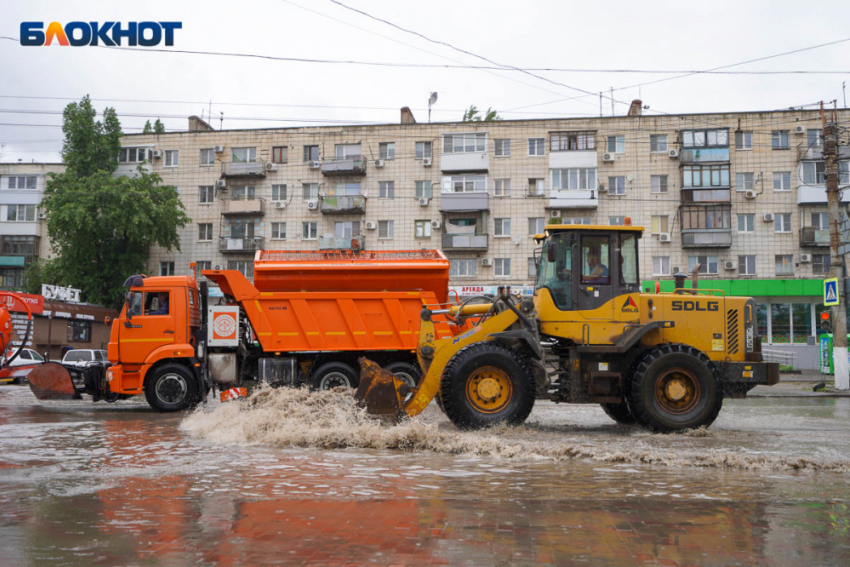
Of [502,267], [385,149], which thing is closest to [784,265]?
[502,267]

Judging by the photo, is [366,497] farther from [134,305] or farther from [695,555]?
[134,305]

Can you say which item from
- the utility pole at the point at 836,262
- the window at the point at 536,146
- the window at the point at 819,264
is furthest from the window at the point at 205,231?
the window at the point at 819,264

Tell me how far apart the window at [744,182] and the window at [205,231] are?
105 feet

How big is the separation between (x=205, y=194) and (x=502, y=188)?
18.7 meters

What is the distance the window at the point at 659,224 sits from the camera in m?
43.2

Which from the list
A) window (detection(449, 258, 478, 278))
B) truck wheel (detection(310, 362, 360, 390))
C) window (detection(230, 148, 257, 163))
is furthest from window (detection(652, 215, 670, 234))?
truck wheel (detection(310, 362, 360, 390))

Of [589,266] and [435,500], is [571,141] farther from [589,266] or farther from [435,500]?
[435,500]

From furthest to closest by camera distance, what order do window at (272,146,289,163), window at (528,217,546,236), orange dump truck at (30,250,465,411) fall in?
window at (272,146,289,163)
window at (528,217,546,236)
orange dump truck at (30,250,465,411)

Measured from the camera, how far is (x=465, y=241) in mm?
43594

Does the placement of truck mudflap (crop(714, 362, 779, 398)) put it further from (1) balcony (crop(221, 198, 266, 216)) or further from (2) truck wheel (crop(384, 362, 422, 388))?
(1) balcony (crop(221, 198, 266, 216))

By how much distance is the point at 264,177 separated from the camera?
45.9m

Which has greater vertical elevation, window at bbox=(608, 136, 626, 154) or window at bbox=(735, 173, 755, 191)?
Answer: window at bbox=(608, 136, 626, 154)

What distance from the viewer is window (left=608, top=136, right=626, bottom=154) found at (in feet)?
143

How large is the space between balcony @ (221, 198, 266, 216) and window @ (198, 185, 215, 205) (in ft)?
→ 4.92
